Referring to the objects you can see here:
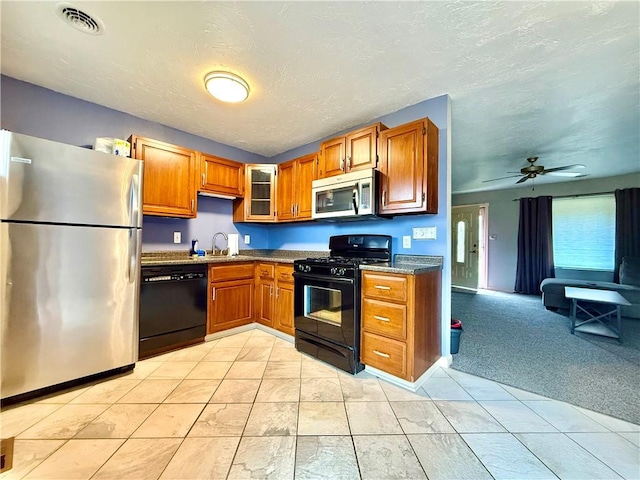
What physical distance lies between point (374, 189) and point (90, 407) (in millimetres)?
2717

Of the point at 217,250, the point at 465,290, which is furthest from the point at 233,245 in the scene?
the point at 465,290

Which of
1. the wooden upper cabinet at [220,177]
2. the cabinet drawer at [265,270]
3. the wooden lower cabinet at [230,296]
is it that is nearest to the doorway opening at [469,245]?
the cabinet drawer at [265,270]

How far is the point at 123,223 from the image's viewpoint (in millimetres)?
2035

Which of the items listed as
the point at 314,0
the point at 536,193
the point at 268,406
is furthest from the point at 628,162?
the point at 268,406

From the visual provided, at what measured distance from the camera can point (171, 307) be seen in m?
2.48

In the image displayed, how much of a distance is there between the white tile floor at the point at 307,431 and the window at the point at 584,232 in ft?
16.6

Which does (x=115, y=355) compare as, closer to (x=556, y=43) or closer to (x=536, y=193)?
(x=556, y=43)

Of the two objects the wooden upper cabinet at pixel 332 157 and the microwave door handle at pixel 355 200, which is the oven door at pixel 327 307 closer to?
the microwave door handle at pixel 355 200

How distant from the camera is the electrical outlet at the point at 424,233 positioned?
92.7 inches

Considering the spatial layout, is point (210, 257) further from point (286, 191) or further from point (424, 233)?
point (424, 233)

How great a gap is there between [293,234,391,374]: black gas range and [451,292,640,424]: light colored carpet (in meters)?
1.06

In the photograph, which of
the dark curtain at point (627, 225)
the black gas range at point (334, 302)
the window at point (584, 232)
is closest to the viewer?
the black gas range at point (334, 302)

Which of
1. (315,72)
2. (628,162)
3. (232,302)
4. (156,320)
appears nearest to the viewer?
(315,72)

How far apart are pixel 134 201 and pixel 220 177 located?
1.21 meters
